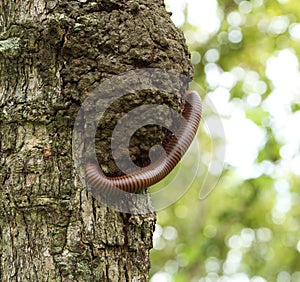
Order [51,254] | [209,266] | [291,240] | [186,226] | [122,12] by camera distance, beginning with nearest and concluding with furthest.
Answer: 1. [51,254]
2. [122,12]
3. [186,226]
4. [209,266]
5. [291,240]

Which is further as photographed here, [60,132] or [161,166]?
[161,166]

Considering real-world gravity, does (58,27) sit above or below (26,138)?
above

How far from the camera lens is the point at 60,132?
2.09 meters

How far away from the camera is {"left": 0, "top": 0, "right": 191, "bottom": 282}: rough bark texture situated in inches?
79.3

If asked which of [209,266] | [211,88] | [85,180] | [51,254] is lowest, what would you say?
[51,254]

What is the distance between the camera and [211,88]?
6699 mm

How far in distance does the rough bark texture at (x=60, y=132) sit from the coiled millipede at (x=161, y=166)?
64 millimetres

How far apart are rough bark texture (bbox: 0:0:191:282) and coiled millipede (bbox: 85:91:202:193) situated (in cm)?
6

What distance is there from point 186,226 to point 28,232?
6.31 m

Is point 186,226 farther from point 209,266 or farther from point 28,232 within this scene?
point 28,232

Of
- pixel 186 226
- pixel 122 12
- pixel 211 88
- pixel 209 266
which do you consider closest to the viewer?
pixel 122 12

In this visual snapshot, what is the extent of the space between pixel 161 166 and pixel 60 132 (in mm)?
408

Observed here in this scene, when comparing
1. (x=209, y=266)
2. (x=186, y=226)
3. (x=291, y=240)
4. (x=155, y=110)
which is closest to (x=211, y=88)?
(x=186, y=226)

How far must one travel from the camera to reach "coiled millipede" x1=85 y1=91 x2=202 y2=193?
2.05m
